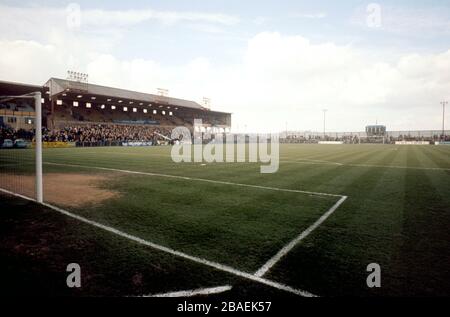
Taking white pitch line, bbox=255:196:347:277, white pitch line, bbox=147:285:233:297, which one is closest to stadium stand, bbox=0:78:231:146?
white pitch line, bbox=255:196:347:277

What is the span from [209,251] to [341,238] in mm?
2678

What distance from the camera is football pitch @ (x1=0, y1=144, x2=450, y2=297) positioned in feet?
12.3

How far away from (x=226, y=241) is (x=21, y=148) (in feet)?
126

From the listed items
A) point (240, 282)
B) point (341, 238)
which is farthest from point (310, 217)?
point (240, 282)

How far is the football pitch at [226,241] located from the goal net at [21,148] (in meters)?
0.41

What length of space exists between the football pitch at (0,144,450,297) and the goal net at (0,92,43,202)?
413 mm

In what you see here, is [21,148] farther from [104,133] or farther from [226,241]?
[226,241]

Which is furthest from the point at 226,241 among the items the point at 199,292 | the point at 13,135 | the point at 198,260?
the point at 13,135

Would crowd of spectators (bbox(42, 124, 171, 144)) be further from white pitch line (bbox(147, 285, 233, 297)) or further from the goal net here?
white pitch line (bbox(147, 285, 233, 297))

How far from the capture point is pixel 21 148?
34188 millimetres

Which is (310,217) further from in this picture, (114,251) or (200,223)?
(114,251)

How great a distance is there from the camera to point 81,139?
45.2 metres

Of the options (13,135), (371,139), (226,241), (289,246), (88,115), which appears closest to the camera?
(289,246)

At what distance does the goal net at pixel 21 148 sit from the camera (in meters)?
8.07
